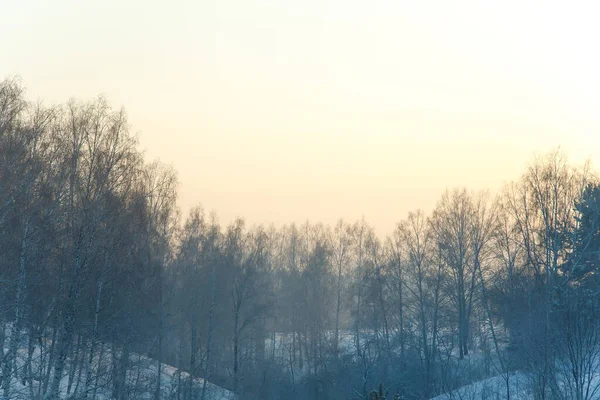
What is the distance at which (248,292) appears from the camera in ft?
159

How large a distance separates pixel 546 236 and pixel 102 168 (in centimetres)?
2620

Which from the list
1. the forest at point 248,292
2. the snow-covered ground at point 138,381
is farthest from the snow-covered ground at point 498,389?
the snow-covered ground at point 138,381

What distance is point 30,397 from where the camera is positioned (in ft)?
76.1

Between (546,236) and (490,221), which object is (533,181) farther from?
(490,221)

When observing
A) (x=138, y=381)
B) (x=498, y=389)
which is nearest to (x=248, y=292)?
(x=138, y=381)

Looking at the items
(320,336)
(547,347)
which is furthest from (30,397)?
(320,336)

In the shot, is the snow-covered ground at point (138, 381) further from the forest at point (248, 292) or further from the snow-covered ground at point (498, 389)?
the snow-covered ground at point (498, 389)

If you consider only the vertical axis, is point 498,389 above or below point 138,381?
below

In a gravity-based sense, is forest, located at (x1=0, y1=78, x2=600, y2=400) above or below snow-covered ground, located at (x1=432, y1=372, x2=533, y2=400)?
above

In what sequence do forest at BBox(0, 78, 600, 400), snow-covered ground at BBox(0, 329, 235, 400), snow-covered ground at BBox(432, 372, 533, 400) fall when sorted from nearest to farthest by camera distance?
1. forest at BBox(0, 78, 600, 400)
2. snow-covered ground at BBox(0, 329, 235, 400)
3. snow-covered ground at BBox(432, 372, 533, 400)

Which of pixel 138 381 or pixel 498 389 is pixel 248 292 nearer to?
pixel 138 381

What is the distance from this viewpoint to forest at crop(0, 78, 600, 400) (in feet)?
76.0

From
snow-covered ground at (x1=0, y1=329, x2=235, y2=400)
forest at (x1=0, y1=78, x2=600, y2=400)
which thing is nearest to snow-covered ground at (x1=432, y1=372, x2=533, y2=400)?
forest at (x1=0, y1=78, x2=600, y2=400)

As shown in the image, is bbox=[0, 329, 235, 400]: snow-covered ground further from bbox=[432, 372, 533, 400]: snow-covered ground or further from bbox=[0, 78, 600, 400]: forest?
bbox=[432, 372, 533, 400]: snow-covered ground
